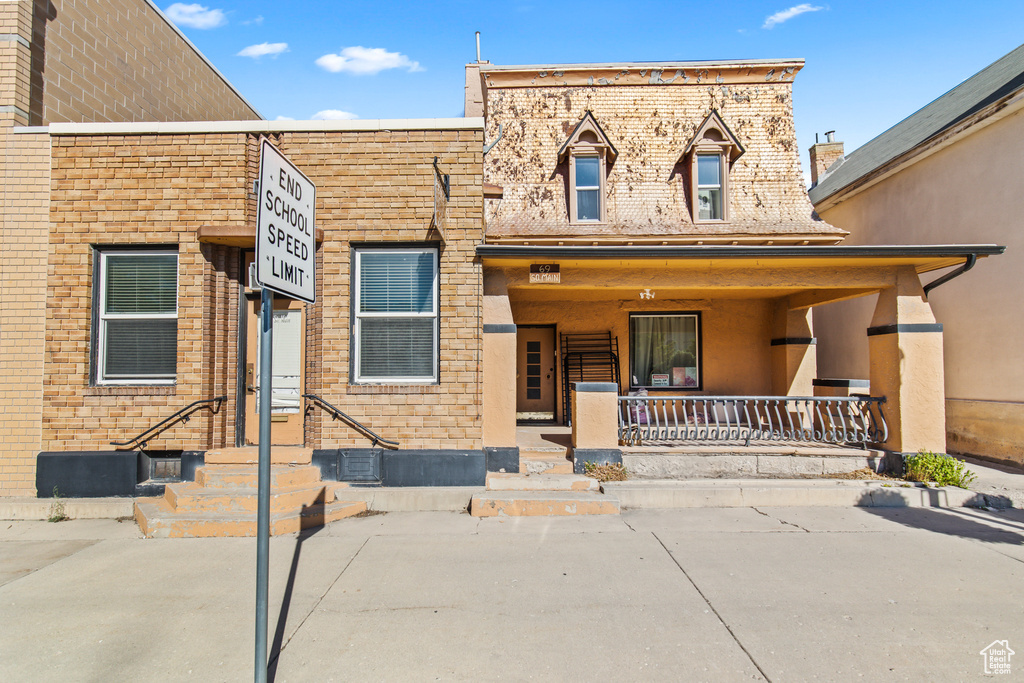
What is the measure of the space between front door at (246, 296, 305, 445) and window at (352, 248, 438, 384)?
2.90ft

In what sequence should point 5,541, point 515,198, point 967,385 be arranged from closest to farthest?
point 5,541, point 967,385, point 515,198

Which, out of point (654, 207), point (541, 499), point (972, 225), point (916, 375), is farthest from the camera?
point (654, 207)

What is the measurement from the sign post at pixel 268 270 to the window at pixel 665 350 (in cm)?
900

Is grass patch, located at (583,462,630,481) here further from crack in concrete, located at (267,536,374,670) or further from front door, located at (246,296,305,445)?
front door, located at (246,296,305,445)

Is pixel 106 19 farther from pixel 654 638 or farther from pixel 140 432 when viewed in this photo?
pixel 654 638

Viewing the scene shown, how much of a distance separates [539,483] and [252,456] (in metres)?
3.71

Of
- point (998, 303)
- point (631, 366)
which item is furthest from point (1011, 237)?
point (631, 366)

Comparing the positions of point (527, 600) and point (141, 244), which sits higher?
point (141, 244)

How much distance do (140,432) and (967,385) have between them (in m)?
14.0

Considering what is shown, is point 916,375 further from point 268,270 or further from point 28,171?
point 28,171

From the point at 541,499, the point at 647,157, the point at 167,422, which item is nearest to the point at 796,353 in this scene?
the point at 647,157

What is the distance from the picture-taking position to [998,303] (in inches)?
371

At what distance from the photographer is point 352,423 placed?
698 cm

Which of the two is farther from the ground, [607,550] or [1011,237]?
[1011,237]
